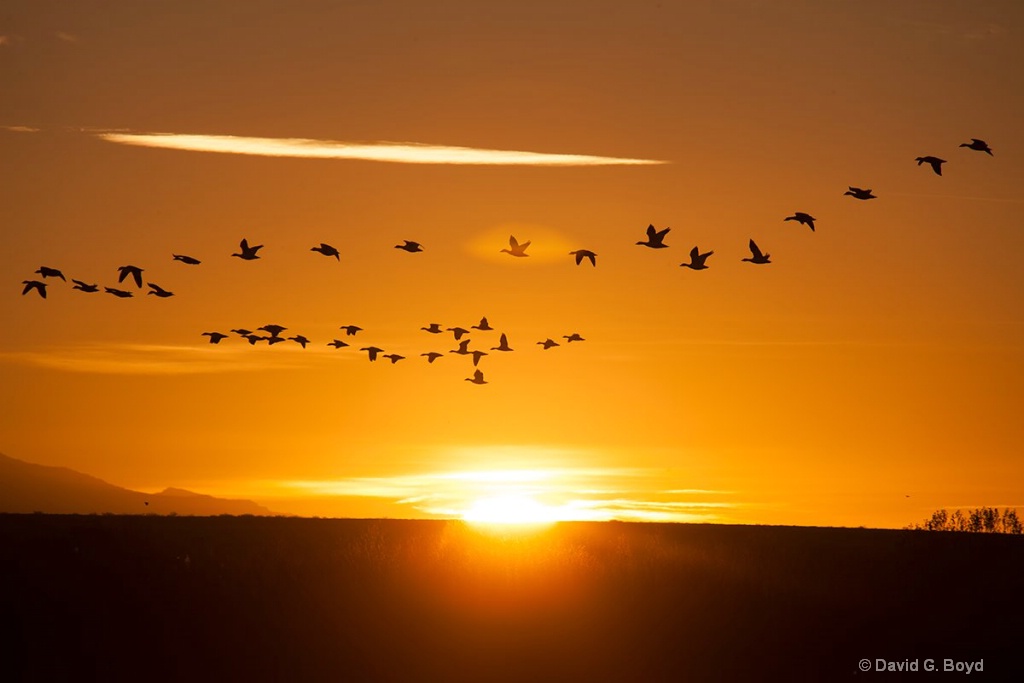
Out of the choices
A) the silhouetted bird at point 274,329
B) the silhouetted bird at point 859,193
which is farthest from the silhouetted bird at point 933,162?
the silhouetted bird at point 274,329

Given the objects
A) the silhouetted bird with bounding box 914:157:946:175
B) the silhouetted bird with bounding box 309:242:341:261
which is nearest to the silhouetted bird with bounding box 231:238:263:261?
the silhouetted bird with bounding box 309:242:341:261

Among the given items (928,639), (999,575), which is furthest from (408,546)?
(999,575)

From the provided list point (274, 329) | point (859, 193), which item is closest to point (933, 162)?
point (859, 193)

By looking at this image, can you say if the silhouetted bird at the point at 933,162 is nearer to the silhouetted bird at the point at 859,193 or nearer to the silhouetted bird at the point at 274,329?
the silhouetted bird at the point at 859,193

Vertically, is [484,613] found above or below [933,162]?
below

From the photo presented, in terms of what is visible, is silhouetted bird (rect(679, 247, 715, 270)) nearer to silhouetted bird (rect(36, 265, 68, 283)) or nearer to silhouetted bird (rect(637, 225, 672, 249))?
silhouetted bird (rect(637, 225, 672, 249))

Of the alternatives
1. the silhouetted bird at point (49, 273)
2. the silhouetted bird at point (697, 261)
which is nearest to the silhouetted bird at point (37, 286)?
the silhouetted bird at point (49, 273)

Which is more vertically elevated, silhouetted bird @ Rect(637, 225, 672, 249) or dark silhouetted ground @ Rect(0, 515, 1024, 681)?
silhouetted bird @ Rect(637, 225, 672, 249)

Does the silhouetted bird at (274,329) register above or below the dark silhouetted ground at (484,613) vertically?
above

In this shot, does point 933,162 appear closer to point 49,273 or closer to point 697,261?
point 697,261

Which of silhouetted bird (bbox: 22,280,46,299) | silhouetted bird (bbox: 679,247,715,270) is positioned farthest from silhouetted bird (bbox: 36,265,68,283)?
silhouetted bird (bbox: 679,247,715,270)

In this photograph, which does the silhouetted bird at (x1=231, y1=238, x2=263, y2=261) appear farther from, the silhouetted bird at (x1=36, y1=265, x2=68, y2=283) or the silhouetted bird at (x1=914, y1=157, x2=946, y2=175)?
the silhouetted bird at (x1=914, y1=157, x2=946, y2=175)

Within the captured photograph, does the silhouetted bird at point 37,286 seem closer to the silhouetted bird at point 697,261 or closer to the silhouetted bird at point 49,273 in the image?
the silhouetted bird at point 49,273

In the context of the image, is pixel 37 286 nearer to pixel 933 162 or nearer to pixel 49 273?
pixel 49 273
